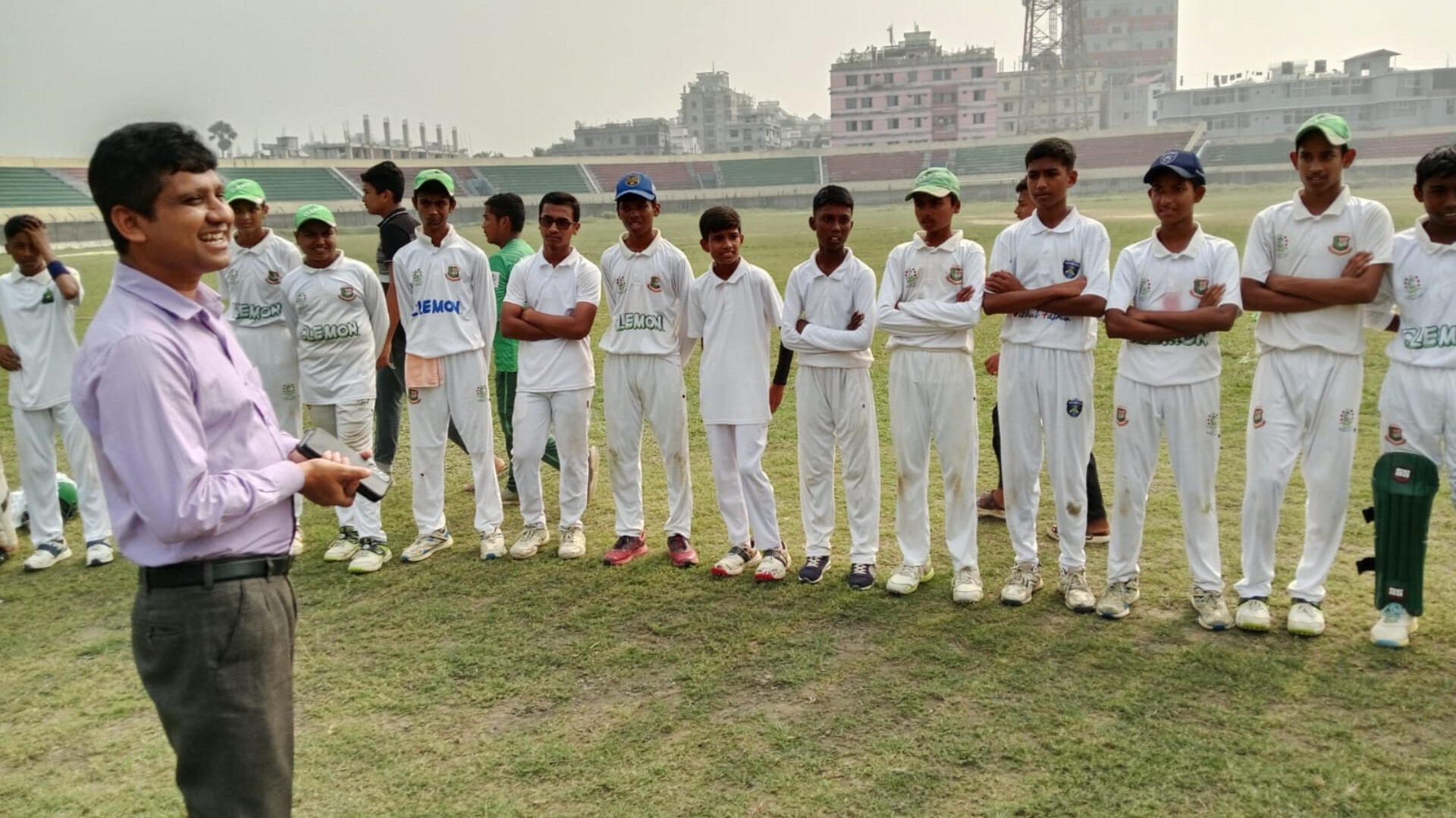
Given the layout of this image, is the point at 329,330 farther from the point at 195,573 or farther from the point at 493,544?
the point at 195,573

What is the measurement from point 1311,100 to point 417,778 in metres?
103

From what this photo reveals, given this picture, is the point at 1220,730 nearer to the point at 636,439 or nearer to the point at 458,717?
the point at 458,717

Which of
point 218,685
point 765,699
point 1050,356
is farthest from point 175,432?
point 1050,356

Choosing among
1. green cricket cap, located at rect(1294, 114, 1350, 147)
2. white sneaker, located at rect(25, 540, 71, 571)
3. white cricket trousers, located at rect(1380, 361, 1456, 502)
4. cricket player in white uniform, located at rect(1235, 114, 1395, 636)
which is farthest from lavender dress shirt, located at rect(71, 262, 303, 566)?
white sneaker, located at rect(25, 540, 71, 571)

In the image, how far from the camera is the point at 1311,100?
287ft

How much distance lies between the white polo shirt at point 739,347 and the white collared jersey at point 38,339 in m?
4.26

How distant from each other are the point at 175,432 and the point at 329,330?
4.43 m

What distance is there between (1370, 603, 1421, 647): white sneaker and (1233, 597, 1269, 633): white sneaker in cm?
45

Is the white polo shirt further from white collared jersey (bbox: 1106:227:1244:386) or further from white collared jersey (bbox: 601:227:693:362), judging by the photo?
white collared jersey (bbox: 1106:227:1244:386)

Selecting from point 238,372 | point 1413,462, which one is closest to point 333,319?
point 238,372

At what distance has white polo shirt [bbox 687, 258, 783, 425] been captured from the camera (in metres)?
5.97

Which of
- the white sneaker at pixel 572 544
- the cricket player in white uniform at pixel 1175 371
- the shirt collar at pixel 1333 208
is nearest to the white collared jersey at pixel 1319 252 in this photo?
the shirt collar at pixel 1333 208

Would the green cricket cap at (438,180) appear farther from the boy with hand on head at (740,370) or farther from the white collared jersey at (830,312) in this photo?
the white collared jersey at (830,312)

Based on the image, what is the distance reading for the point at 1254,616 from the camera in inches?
192
